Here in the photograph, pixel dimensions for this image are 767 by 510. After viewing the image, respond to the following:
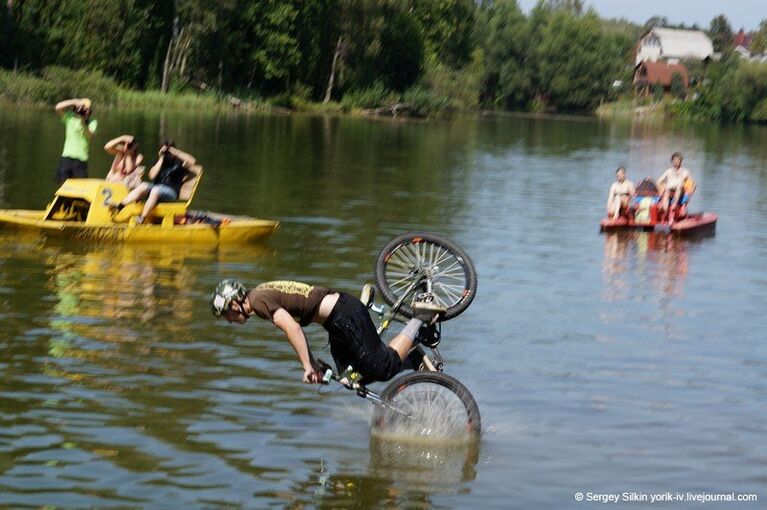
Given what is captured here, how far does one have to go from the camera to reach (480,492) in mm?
9148

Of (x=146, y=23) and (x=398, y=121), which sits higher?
(x=146, y=23)

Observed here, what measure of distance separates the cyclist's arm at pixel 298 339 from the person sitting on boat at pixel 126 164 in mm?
10118

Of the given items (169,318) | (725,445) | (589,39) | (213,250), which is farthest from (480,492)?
(589,39)

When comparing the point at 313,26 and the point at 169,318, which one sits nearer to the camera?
the point at 169,318

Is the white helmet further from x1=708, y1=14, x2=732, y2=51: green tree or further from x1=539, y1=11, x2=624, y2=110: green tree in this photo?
x1=708, y1=14, x2=732, y2=51: green tree

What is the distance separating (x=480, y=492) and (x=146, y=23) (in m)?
65.2

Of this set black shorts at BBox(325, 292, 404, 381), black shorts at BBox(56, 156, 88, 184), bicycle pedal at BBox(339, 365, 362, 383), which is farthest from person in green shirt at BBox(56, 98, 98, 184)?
bicycle pedal at BBox(339, 365, 362, 383)

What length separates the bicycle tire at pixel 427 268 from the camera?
1066cm

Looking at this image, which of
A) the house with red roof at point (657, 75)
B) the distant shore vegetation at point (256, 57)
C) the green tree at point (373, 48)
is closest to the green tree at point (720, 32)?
the house with red roof at point (657, 75)

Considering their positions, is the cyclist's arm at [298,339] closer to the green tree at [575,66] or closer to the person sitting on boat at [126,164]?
the person sitting on boat at [126,164]

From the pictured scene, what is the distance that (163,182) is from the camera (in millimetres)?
19203

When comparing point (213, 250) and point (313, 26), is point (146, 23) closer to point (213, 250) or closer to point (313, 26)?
point (313, 26)

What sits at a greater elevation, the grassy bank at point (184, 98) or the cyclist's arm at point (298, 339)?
the cyclist's arm at point (298, 339)

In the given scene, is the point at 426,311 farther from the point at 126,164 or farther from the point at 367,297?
the point at 126,164
